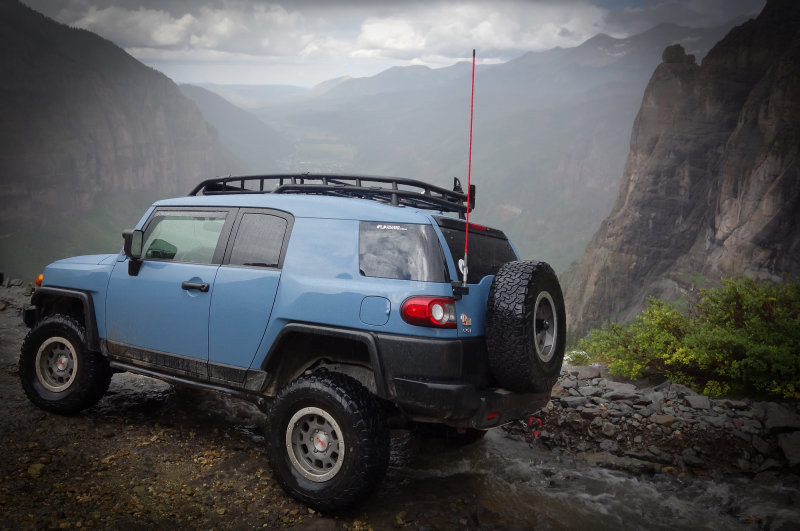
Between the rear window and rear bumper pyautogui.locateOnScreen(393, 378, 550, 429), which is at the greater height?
the rear window

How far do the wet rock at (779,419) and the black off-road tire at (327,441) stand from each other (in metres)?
3.75

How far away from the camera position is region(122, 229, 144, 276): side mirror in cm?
439

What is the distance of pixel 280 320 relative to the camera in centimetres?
356

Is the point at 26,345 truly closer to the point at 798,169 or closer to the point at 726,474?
the point at 726,474

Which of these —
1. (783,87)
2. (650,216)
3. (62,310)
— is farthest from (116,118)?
(62,310)

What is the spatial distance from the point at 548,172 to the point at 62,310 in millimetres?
179925

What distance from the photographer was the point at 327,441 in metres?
3.36

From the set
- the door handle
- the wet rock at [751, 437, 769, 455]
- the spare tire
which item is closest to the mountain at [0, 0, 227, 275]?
the door handle

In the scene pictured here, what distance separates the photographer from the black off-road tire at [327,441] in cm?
318

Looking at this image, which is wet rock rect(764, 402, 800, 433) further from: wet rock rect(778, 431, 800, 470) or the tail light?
the tail light

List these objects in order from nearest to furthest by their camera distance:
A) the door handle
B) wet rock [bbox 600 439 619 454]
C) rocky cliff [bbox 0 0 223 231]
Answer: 1. the door handle
2. wet rock [bbox 600 439 619 454]
3. rocky cliff [bbox 0 0 223 231]

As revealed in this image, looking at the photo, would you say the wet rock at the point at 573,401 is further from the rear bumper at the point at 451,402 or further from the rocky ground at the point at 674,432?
the rear bumper at the point at 451,402

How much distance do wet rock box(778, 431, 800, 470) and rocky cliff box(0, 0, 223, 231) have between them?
107 m

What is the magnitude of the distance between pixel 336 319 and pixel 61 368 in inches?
125
